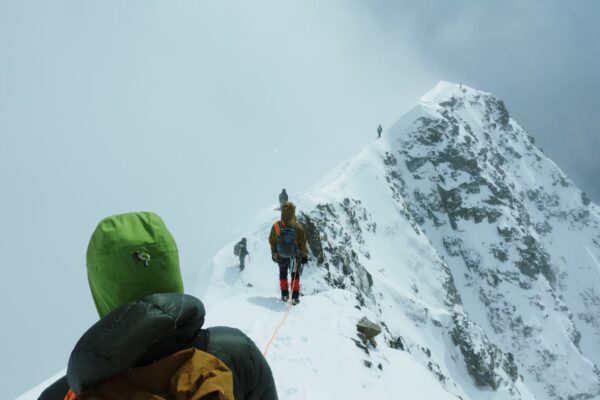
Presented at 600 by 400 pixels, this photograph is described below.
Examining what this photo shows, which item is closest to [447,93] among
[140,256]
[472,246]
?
[472,246]

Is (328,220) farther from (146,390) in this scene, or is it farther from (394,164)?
(394,164)

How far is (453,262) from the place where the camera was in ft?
329

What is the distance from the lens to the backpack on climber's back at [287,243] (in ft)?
31.8

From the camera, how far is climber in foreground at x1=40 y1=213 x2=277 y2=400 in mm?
1612

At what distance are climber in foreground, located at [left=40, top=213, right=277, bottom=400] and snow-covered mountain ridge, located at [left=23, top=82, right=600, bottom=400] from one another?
15.8ft

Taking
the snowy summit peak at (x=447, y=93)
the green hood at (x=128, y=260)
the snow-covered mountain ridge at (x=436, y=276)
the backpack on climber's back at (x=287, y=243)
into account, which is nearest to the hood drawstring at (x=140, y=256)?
the green hood at (x=128, y=260)

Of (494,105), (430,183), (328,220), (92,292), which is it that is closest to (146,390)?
(92,292)

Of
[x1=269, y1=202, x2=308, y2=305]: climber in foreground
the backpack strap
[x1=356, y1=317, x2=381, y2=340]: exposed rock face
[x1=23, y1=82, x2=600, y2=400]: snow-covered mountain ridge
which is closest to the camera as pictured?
[x1=23, y1=82, x2=600, y2=400]: snow-covered mountain ridge

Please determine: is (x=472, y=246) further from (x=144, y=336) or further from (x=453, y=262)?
(x=144, y=336)

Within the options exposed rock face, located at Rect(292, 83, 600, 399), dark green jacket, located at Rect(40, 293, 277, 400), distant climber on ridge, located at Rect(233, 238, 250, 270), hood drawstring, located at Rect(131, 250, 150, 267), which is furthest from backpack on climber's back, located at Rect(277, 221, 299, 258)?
distant climber on ridge, located at Rect(233, 238, 250, 270)

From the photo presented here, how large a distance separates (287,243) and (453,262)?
332 feet

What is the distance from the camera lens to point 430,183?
104 metres

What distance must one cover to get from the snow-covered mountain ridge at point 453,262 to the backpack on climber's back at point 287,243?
5.06ft

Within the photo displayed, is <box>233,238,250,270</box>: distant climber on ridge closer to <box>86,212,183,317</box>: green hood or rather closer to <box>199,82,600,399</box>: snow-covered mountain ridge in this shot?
<box>199,82,600,399</box>: snow-covered mountain ridge
